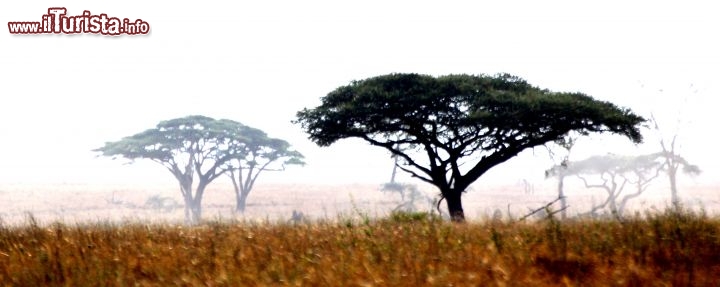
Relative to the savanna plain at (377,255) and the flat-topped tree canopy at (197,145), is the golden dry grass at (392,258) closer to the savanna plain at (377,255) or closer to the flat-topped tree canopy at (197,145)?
the savanna plain at (377,255)

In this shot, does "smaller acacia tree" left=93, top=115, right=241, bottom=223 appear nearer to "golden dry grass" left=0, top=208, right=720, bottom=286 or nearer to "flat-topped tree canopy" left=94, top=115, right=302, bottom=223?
"flat-topped tree canopy" left=94, top=115, right=302, bottom=223

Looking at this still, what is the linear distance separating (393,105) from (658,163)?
1774 inches

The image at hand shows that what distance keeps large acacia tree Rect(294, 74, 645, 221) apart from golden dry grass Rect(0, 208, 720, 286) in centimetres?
1435

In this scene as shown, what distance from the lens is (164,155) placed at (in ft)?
162

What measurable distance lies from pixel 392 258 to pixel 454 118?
59.8 feet

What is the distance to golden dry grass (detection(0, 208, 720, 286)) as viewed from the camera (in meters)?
4.77

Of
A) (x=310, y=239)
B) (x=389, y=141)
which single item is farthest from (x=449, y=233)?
(x=389, y=141)

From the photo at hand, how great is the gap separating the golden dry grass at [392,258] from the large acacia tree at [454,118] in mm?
14353

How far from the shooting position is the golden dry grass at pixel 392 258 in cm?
477

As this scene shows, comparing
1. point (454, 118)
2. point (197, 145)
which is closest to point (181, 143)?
point (197, 145)

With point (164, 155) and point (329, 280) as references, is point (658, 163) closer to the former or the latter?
point (164, 155)

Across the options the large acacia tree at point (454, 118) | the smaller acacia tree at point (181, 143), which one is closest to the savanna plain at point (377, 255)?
the large acacia tree at point (454, 118)

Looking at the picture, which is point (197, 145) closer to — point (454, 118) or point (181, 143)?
point (181, 143)

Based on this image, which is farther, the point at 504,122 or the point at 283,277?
the point at 504,122
